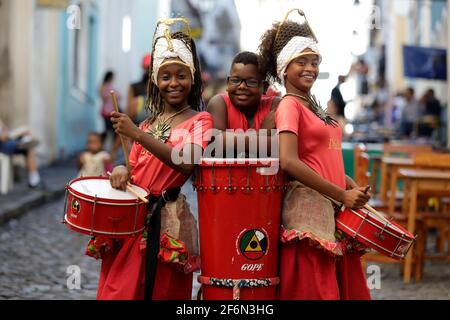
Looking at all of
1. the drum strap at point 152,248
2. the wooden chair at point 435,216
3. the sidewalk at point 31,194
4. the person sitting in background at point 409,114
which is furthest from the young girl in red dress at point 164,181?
the person sitting in background at point 409,114

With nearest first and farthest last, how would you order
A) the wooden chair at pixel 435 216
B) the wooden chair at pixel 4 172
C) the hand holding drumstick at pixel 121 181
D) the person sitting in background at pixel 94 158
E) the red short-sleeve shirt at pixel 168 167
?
the hand holding drumstick at pixel 121 181, the red short-sleeve shirt at pixel 168 167, the wooden chair at pixel 435 216, the person sitting in background at pixel 94 158, the wooden chair at pixel 4 172

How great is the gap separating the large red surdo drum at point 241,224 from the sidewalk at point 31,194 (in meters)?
6.49

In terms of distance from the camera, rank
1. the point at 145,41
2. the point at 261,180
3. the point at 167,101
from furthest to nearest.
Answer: the point at 145,41 → the point at 167,101 → the point at 261,180

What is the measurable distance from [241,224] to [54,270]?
4.01 m

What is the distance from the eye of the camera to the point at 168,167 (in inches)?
161

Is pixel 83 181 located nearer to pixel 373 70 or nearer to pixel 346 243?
pixel 346 243

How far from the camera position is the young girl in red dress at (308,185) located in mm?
3889

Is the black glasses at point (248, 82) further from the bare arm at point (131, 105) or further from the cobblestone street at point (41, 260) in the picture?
the bare arm at point (131, 105)

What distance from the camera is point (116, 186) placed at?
12.9 ft

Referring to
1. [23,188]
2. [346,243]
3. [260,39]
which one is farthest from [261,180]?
[23,188]

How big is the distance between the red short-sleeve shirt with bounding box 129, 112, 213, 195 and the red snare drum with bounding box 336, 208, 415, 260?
0.71m

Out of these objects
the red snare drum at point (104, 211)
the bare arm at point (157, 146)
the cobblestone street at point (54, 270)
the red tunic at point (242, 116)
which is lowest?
the cobblestone street at point (54, 270)

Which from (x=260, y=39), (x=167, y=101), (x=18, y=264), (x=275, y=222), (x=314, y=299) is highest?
(x=260, y=39)

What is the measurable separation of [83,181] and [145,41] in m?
30.0
